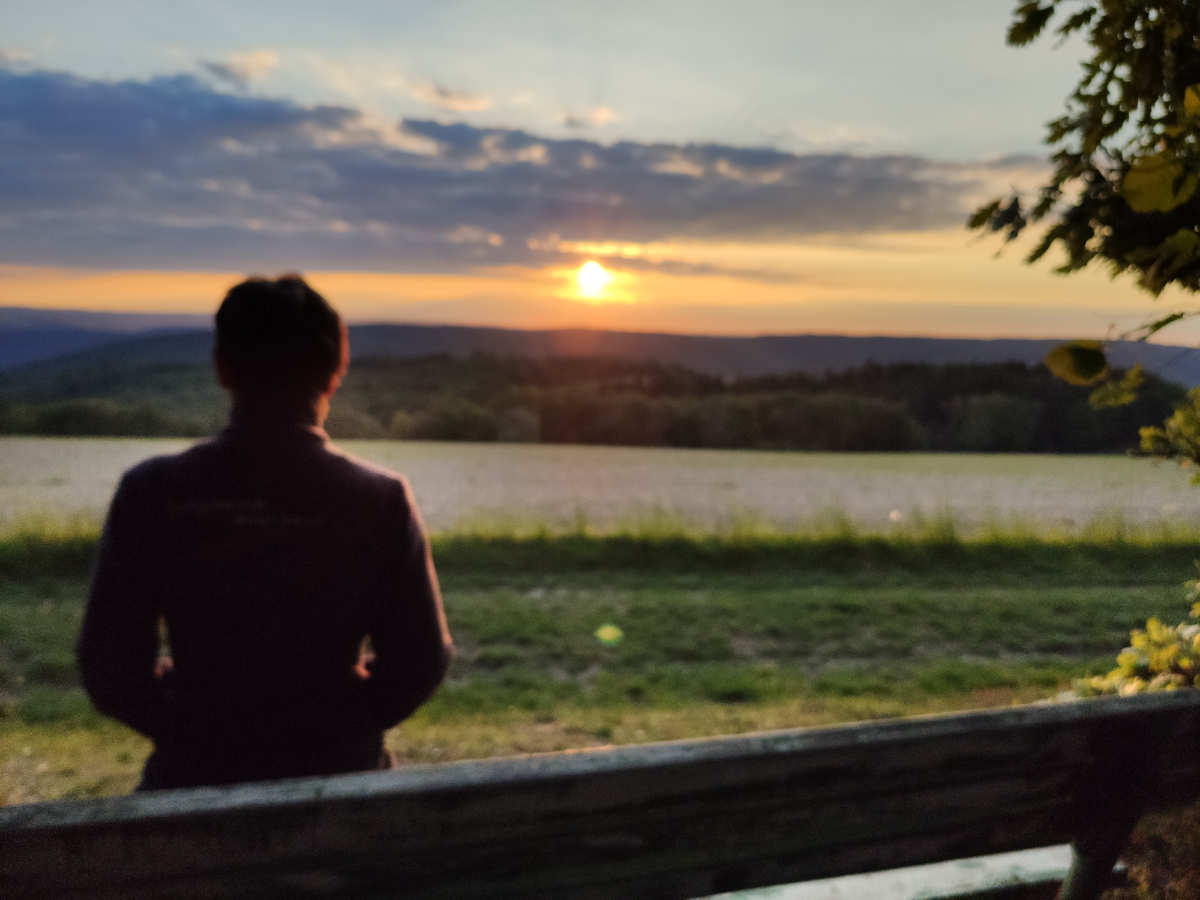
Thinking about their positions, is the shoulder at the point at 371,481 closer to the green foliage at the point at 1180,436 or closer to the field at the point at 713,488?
the green foliage at the point at 1180,436

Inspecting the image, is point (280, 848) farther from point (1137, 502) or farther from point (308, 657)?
point (1137, 502)

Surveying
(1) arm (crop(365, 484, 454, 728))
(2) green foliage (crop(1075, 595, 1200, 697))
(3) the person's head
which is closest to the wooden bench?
(1) arm (crop(365, 484, 454, 728))

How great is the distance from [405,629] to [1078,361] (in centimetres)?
140

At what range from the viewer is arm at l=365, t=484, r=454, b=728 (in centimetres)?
201

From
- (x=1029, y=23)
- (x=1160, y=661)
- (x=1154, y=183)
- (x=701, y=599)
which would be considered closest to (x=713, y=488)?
(x=701, y=599)

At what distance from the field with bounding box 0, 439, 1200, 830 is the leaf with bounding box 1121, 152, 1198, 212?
4626 millimetres

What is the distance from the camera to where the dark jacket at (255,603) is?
1.91m

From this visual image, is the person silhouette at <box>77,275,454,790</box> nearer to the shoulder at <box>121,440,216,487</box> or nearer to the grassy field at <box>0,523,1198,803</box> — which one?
the shoulder at <box>121,440,216,487</box>

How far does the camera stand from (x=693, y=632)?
8.16 meters

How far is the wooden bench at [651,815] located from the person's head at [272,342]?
0.88 meters

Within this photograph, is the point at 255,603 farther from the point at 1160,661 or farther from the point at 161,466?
the point at 1160,661

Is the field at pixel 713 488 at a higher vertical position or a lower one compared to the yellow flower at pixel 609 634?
higher

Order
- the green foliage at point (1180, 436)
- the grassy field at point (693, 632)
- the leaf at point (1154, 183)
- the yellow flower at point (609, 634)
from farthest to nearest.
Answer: the yellow flower at point (609, 634)
the grassy field at point (693, 632)
the green foliage at point (1180, 436)
the leaf at point (1154, 183)

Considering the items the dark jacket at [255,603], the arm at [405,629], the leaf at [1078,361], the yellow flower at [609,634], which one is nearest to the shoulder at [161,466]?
the dark jacket at [255,603]
